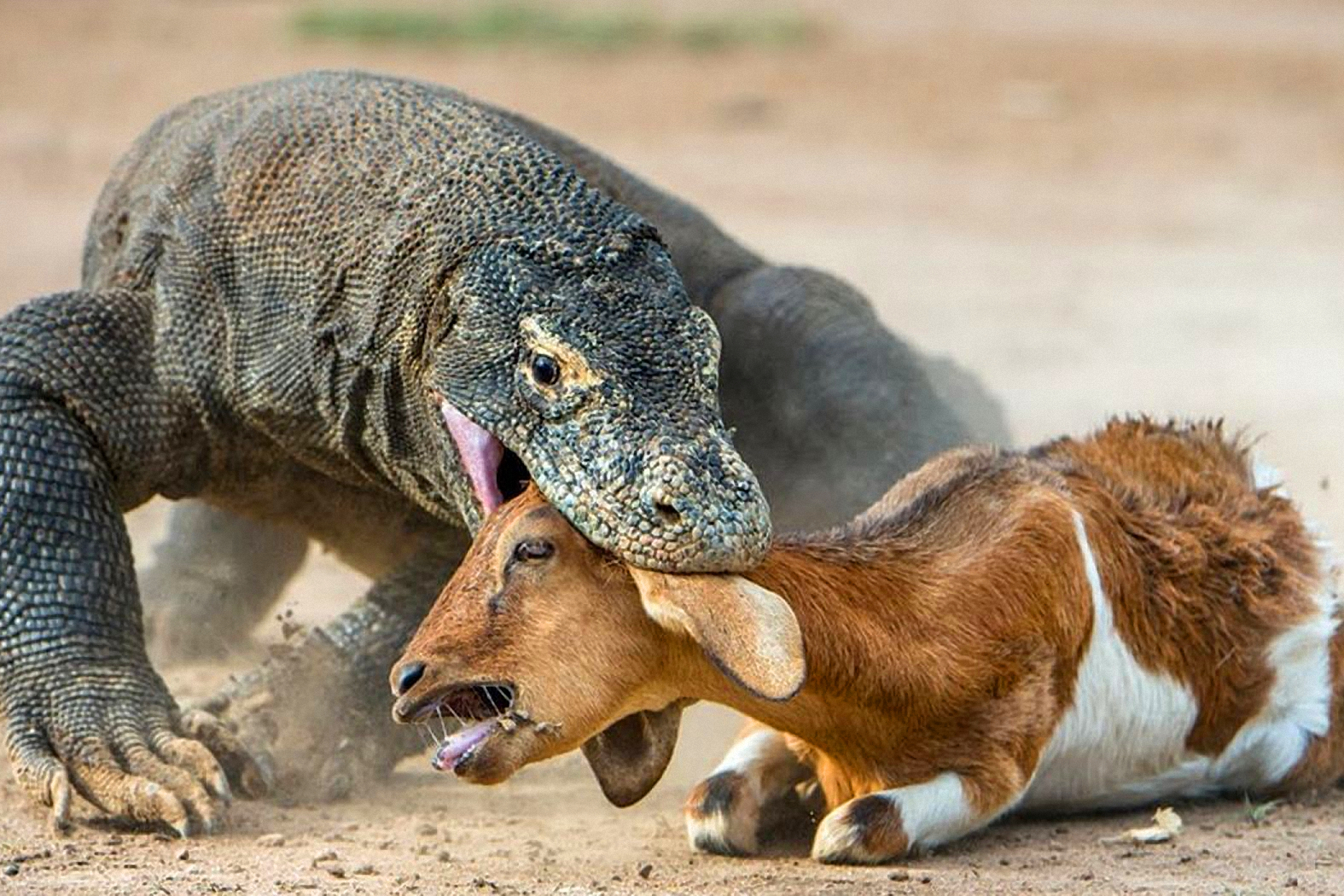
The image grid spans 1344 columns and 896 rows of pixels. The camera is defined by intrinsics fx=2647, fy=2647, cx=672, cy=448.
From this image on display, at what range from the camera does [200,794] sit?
6219 mm

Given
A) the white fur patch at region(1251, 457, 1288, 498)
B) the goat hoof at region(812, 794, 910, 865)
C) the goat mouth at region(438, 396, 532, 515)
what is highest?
the goat mouth at region(438, 396, 532, 515)

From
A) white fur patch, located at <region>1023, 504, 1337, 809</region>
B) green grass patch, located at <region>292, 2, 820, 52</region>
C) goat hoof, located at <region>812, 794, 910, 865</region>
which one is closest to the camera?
goat hoof, located at <region>812, 794, 910, 865</region>

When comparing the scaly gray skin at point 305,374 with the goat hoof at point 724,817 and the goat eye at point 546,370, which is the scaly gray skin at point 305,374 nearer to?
the goat eye at point 546,370

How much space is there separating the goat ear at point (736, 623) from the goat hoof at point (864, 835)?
0.63 metres

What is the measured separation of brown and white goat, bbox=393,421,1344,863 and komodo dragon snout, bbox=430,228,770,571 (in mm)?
97

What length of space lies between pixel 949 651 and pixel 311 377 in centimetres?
204

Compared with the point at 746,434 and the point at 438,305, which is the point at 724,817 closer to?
the point at 438,305

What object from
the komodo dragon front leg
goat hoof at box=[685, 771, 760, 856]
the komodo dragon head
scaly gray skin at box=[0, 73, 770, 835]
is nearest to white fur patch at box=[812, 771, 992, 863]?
goat hoof at box=[685, 771, 760, 856]

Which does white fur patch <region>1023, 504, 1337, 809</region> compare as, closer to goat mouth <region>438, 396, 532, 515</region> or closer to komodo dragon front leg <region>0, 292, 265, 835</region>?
goat mouth <region>438, 396, 532, 515</region>

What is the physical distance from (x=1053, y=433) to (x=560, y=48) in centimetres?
995

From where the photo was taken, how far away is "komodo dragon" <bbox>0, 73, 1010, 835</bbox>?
5902mm

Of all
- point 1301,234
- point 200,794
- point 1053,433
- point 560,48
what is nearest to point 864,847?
point 200,794

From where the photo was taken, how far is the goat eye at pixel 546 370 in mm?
5785

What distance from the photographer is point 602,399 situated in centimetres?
562
